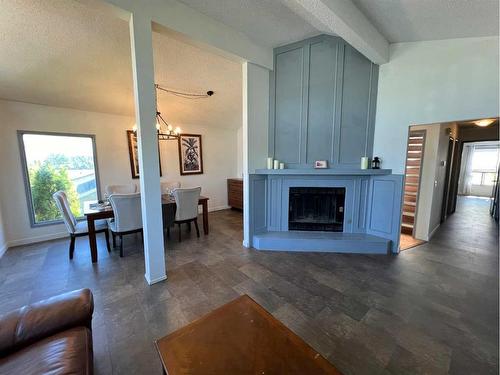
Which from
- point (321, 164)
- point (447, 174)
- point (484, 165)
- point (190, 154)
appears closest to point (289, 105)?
point (321, 164)

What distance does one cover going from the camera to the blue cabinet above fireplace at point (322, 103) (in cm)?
309

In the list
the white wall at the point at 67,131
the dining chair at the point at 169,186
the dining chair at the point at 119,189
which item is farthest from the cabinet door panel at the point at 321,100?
the dining chair at the point at 119,189

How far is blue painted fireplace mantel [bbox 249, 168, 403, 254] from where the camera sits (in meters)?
3.10

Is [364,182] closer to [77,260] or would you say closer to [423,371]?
[423,371]

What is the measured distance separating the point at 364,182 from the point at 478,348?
2196 mm

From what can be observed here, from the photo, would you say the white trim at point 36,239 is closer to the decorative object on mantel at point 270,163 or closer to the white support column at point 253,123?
the white support column at point 253,123

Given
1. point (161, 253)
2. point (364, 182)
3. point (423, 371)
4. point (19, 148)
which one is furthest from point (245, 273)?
point (19, 148)

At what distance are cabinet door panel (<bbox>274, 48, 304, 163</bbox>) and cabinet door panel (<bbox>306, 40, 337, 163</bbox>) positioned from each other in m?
0.17

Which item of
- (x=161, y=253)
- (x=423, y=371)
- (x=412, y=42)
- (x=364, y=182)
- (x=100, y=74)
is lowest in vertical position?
(x=423, y=371)

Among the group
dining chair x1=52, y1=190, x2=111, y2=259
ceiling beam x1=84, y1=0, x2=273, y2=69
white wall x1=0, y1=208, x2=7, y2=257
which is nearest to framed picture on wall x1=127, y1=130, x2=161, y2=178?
dining chair x1=52, y1=190, x2=111, y2=259

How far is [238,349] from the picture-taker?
1070 millimetres

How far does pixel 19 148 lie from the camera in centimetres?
334

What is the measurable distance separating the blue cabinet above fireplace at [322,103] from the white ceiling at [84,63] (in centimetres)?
98

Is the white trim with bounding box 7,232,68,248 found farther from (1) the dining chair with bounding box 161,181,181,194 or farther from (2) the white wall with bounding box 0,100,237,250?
(1) the dining chair with bounding box 161,181,181,194
